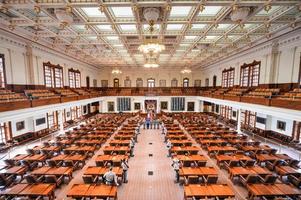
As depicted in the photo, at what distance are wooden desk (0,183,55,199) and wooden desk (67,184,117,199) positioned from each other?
991 millimetres

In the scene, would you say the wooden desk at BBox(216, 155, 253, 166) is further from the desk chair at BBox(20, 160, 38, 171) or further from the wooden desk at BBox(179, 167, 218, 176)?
the desk chair at BBox(20, 160, 38, 171)

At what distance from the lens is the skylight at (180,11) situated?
26.8 ft

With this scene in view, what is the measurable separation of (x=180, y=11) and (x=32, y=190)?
407 inches

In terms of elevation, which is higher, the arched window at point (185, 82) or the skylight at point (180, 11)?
the skylight at point (180, 11)

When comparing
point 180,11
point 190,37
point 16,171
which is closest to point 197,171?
point 180,11

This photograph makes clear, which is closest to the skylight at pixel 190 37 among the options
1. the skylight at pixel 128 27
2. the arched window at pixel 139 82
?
the skylight at pixel 128 27

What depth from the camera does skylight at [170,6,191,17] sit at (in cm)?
816

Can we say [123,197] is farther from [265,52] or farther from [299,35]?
[265,52]

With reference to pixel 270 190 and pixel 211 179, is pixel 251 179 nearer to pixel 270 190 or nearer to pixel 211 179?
pixel 270 190

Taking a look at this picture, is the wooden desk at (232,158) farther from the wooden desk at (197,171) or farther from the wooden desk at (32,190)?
the wooden desk at (32,190)

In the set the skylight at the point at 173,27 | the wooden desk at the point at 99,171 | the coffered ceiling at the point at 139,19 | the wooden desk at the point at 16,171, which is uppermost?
the skylight at the point at 173,27

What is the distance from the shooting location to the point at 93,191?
5.77 meters

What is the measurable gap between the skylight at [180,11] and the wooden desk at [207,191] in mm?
8181

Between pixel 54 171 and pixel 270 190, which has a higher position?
pixel 270 190
